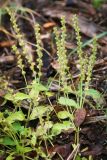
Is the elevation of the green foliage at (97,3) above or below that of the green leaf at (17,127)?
above

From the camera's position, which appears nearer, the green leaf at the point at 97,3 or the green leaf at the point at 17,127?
the green leaf at the point at 17,127

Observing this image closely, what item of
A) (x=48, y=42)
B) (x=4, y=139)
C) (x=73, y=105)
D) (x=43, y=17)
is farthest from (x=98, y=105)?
(x=43, y=17)

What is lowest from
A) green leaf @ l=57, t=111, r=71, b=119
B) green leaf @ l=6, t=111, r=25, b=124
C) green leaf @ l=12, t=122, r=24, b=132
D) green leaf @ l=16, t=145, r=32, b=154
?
green leaf @ l=16, t=145, r=32, b=154

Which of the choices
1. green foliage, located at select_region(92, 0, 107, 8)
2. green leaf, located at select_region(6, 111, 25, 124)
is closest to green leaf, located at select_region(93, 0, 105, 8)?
green foliage, located at select_region(92, 0, 107, 8)

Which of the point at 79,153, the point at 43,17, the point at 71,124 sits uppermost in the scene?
the point at 43,17

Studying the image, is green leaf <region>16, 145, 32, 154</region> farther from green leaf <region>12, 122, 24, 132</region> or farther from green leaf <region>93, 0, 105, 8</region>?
green leaf <region>93, 0, 105, 8</region>

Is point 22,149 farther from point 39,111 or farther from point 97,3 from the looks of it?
point 97,3

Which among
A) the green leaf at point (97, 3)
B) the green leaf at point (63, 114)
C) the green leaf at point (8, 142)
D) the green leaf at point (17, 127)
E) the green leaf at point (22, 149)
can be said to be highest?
the green leaf at point (97, 3)

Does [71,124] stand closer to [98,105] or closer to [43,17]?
[98,105]

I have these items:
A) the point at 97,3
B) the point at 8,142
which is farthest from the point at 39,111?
the point at 97,3

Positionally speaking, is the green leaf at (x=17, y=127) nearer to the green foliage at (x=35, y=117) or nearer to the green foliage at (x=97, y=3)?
the green foliage at (x=35, y=117)

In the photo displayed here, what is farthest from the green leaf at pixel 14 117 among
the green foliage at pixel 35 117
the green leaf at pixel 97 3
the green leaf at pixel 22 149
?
the green leaf at pixel 97 3
